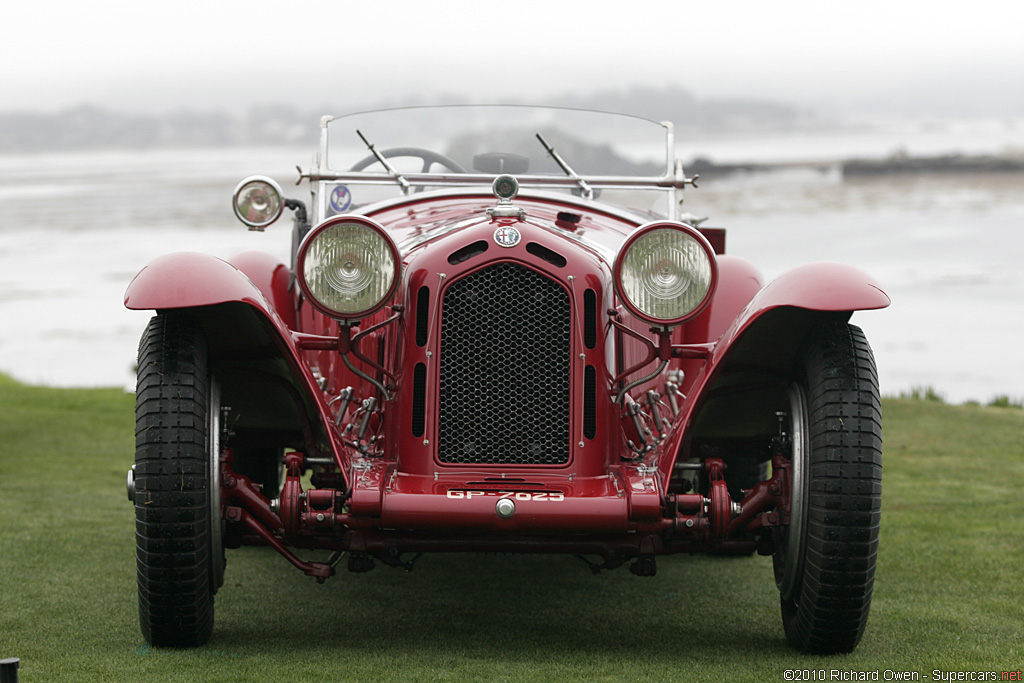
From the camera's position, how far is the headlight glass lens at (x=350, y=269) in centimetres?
388

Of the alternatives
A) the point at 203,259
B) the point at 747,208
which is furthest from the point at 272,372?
the point at 747,208

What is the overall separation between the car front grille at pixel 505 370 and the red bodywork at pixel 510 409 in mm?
29

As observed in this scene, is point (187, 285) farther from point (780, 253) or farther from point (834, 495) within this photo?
point (780, 253)

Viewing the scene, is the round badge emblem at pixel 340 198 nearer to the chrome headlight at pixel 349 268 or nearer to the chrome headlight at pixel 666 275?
the chrome headlight at pixel 349 268

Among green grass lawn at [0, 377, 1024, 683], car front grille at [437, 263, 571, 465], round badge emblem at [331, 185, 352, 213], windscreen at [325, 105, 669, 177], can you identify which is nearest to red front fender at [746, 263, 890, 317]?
car front grille at [437, 263, 571, 465]

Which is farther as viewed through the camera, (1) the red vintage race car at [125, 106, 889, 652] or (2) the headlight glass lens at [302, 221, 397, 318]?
(2) the headlight glass lens at [302, 221, 397, 318]

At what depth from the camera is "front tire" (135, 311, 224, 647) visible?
365cm

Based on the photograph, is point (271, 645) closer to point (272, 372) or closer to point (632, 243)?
point (272, 372)

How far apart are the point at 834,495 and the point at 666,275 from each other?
34.1 inches

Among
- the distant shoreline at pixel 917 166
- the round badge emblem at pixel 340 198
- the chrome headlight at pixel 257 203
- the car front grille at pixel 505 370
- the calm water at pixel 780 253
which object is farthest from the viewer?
the distant shoreline at pixel 917 166

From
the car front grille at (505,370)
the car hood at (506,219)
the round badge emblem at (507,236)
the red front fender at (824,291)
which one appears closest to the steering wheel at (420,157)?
the car hood at (506,219)

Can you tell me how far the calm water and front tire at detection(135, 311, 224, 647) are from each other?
3.48 meters

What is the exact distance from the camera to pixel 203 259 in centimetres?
385

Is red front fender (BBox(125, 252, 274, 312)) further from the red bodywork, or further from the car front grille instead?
the car front grille
